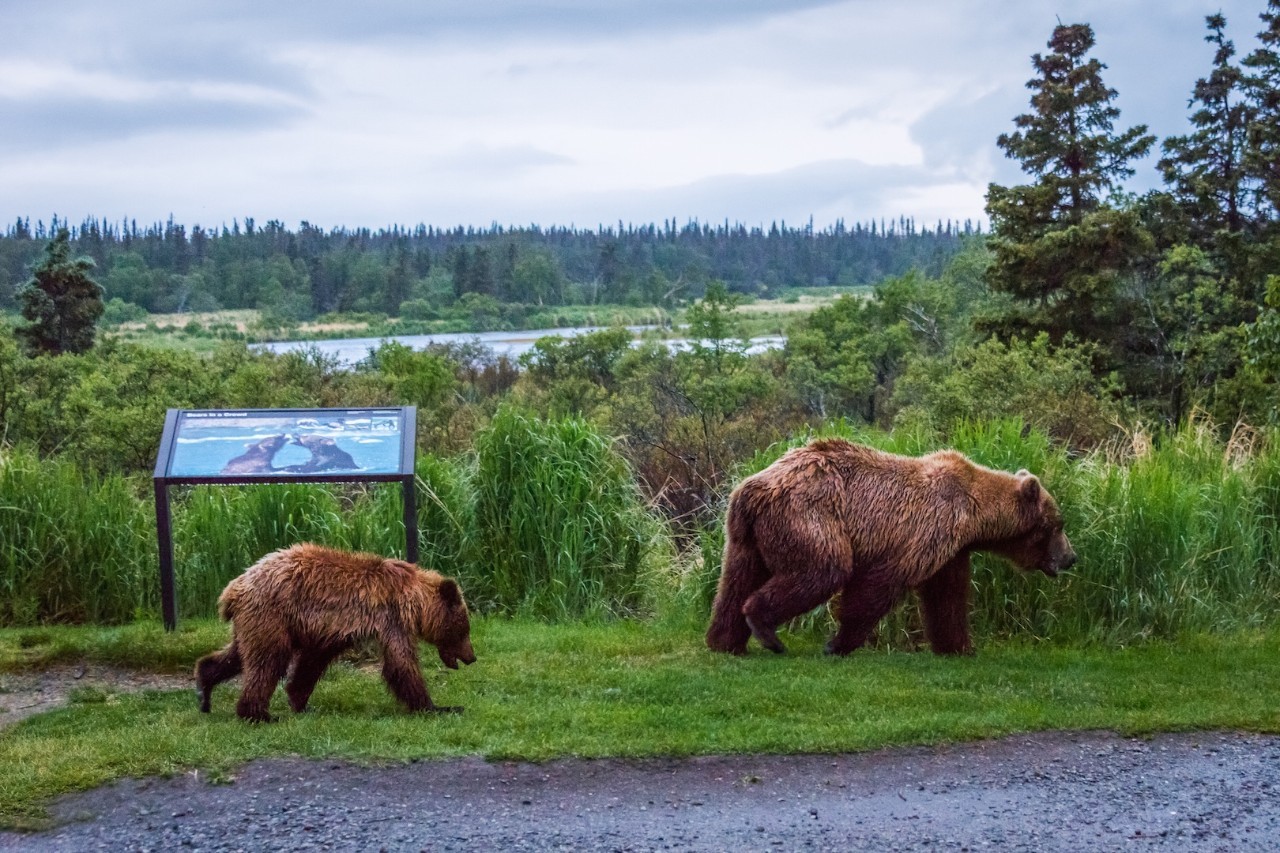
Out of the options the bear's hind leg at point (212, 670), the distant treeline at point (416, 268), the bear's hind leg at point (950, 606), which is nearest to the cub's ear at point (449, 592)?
the bear's hind leg at point (212, 670)

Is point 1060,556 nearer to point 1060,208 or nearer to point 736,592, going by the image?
point 736,592

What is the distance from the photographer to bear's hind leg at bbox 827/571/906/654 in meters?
8.41

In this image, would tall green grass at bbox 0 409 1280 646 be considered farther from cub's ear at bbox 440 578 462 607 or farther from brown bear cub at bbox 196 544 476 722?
brown bear cub at bbox 196 544 476 722

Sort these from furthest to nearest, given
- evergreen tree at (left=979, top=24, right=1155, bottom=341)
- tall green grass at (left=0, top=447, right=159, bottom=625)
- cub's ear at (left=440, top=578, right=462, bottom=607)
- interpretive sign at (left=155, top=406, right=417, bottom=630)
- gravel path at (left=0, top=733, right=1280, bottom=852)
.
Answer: evergreen tree at (left=979, top=24, right=1155, bottom=341), tall green grass at (left=0, top=447, right=159, bottom=625), interpretive sign at (left=155, top=406, right=417, bottom=630), cub's ear at (left=440, top=578, right=462, bottom=607), gravel path at (left=0, top=733, right=1280, bottom=852)

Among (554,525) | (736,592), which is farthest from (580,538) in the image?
(736,592)

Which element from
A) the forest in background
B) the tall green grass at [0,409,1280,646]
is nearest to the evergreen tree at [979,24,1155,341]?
the forest in background

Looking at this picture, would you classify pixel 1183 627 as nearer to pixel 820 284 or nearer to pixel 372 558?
pixel 372 558

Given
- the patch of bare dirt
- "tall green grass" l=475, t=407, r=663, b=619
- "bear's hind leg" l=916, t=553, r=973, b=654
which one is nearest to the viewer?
the patch of bare dirt

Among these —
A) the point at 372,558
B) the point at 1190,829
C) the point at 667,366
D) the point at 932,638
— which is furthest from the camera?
the point at 667,366

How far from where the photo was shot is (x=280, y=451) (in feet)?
30.3

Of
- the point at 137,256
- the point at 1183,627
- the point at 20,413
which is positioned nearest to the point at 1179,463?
the point at 1183,627

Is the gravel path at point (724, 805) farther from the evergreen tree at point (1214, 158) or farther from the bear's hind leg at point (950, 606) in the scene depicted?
the evergreen tree at point (1214, 158)

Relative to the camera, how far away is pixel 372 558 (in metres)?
7.43

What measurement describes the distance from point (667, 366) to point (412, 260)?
67.8 metres
